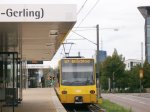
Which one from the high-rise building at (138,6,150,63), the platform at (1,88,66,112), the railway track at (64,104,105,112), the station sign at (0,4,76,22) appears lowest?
the railway track at (64,104,105,112)

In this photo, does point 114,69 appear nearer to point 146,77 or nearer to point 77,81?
point 146,77

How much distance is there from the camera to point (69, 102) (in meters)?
33.7

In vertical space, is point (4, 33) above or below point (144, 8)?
below

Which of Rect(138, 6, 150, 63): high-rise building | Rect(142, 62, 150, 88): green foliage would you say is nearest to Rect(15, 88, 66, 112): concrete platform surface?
Rect(142, 62, 150, 88): green foliage

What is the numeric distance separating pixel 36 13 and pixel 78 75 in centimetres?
1951

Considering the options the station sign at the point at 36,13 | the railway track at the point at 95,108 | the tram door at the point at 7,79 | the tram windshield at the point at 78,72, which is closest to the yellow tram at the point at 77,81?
the tram windshield at the point at 78,72

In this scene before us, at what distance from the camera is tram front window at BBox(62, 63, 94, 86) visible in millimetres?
33594

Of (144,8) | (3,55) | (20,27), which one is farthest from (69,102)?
(144,8)

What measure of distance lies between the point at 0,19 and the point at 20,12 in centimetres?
56

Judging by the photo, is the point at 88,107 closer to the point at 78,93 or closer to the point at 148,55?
the point at 78,93

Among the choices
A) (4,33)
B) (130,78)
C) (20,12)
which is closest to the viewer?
(20,12)

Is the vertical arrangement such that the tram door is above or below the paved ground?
above

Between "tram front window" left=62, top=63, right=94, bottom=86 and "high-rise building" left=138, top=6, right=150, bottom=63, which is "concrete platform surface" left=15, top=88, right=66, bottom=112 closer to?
"tram front window" left=62, top=63, right=94, bottom=86

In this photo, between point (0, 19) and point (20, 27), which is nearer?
point (0, 19)
